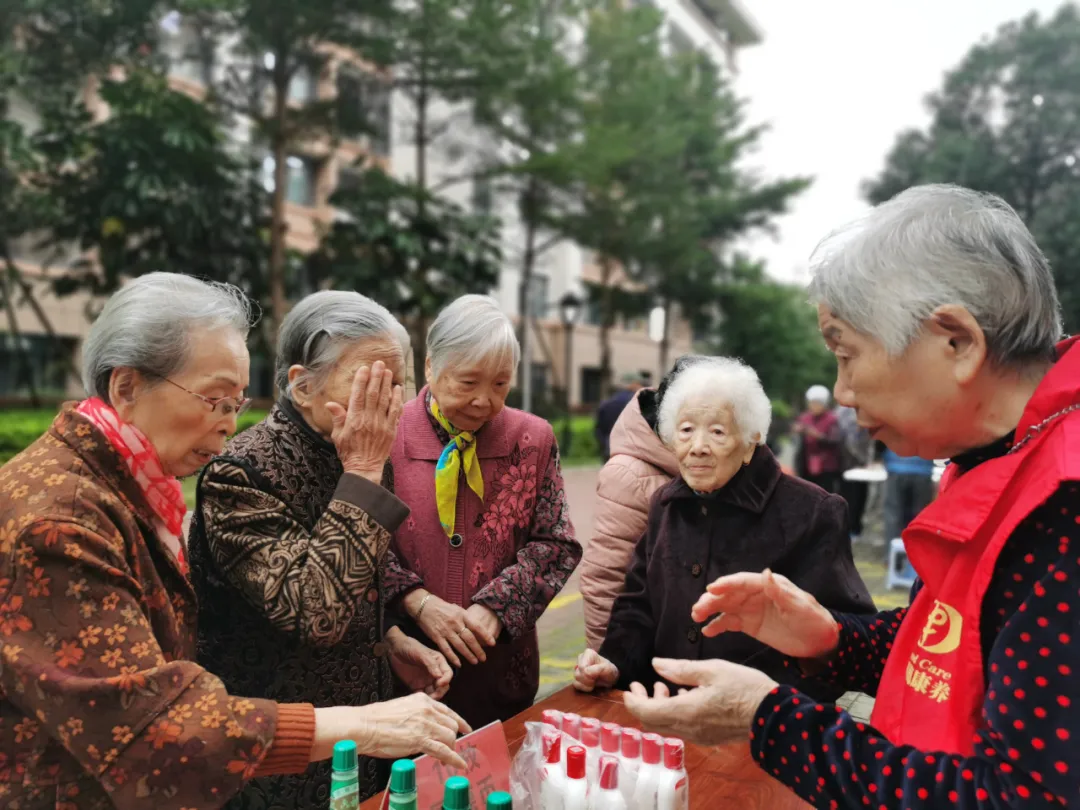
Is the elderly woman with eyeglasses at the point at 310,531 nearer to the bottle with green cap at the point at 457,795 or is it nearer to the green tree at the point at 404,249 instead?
the bottle with green cap at the point at 457,795

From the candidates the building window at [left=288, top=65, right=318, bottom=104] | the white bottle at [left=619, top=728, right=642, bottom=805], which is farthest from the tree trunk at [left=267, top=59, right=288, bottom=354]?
the white bottle at [left=619, top=728, right=642, bottom=805]

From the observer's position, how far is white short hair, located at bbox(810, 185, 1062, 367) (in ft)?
3.83

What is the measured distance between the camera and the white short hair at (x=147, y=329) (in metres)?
1.56

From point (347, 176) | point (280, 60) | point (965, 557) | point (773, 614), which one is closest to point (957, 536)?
point (965, 557)

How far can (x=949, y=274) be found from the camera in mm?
1176

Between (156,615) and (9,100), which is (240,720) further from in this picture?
(9,100)

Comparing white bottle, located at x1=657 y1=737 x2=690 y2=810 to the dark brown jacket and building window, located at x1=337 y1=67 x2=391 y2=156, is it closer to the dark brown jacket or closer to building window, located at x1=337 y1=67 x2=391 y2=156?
the dark brown jacket

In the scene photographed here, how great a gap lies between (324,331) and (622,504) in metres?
1.31

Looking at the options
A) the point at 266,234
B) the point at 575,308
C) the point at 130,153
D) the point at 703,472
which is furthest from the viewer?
the point at 575,308

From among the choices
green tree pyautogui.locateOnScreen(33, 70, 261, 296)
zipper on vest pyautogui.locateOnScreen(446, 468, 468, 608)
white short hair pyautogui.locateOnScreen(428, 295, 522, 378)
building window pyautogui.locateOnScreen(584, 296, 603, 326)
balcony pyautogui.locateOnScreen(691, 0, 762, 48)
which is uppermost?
balcony pyautogui.locateOnScreen(691, 0, 762, 48)

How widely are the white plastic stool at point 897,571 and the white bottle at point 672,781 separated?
6258 millimetres

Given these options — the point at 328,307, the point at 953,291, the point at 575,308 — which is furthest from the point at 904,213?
the point at 575,308

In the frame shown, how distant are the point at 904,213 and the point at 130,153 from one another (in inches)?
482

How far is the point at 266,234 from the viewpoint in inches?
559
